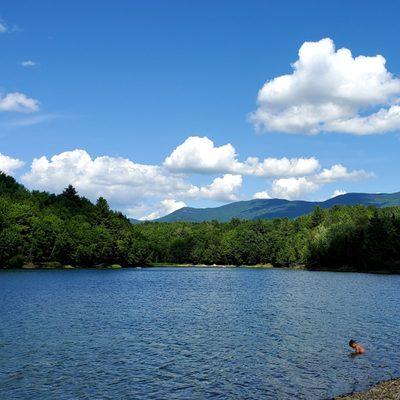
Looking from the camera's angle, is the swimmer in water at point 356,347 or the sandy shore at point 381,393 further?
the swimmer in water at point 356,347

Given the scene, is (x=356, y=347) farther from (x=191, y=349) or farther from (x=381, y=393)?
(x=191, y=349)

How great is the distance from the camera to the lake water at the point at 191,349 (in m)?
34.8

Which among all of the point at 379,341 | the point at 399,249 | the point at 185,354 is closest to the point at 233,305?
the point at 379,341

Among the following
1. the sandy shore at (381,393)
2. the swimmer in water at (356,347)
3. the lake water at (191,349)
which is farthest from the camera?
the swimmer in water at (356,347)

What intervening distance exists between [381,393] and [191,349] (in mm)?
20312

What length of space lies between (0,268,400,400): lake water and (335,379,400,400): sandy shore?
1.87 meters

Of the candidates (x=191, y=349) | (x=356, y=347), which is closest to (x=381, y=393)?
(x=356, y=347)

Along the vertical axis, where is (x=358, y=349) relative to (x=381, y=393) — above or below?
below

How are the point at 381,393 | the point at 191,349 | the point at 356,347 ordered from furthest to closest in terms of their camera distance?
the point at 191,349, the point at 356,347, the point at 381,393

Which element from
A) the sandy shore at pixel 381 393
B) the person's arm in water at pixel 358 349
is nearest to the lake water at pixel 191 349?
the person's arm in water at pixel 358 349

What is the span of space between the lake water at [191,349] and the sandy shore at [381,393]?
6.14 feet

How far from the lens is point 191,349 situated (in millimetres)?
47312

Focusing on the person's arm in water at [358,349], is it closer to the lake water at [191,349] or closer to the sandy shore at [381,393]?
the lake water at [191,349]

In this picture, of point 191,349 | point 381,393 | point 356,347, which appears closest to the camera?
point 381,393
